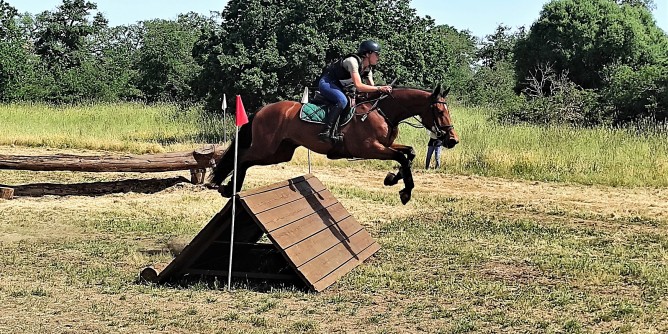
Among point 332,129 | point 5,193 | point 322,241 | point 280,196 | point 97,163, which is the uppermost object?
point 332,129

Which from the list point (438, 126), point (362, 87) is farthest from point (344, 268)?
point (362, 87)

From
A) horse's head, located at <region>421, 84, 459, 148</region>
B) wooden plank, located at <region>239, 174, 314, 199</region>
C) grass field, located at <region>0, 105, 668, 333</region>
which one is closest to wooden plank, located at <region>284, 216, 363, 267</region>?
grass field, located at <region>0, 105, 668, 333</region>

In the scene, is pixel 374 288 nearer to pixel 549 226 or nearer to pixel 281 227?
pixel 281 227

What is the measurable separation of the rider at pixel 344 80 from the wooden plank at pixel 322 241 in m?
0.96

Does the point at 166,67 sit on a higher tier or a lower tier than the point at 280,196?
higher

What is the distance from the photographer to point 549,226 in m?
10.9

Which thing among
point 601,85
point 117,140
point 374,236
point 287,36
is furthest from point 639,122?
point 117,140

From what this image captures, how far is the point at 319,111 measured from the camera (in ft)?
27.6

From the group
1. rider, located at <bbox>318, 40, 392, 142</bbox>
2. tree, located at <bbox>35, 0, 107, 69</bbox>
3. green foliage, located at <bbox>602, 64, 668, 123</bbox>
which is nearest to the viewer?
rider, located at <bbox>318, 40, 392, 142</bbox>

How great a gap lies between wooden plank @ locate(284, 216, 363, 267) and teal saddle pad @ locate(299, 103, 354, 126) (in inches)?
43.6

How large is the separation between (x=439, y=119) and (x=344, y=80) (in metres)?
1.15

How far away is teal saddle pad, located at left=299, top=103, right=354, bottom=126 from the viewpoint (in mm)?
8273

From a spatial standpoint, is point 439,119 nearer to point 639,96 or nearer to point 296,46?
point 296,46

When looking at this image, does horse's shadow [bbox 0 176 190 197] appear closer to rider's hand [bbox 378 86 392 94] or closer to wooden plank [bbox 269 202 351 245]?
wooden plank [bbox 269 202 351 245]
